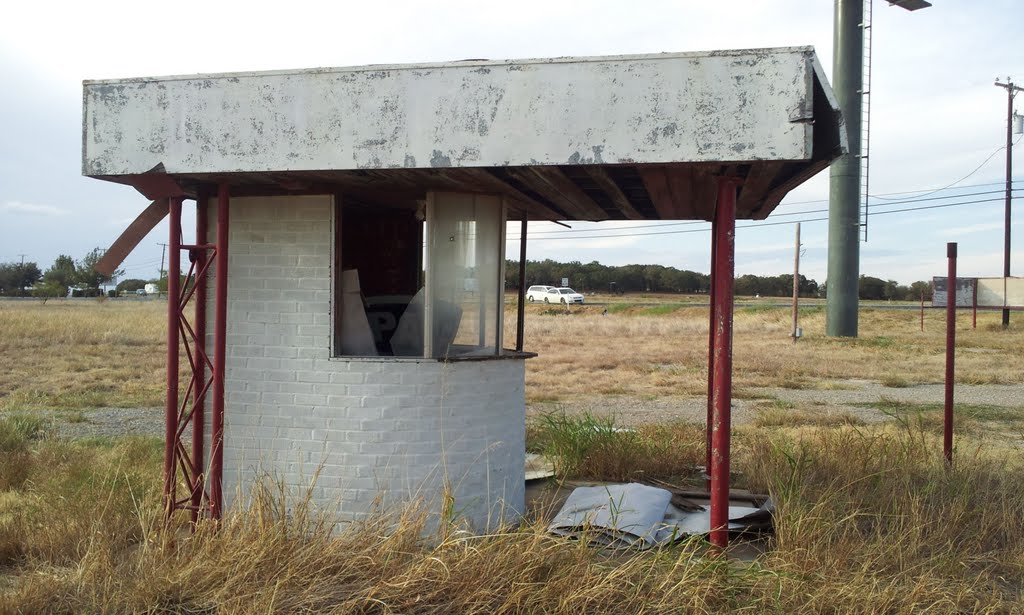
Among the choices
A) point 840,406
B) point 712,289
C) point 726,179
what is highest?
point 726,179

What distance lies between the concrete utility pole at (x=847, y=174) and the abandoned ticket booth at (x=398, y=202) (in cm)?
2294

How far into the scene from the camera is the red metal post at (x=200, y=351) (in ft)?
20.0

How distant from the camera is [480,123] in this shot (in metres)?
5.05

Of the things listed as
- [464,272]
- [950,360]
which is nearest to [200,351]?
[464,272]

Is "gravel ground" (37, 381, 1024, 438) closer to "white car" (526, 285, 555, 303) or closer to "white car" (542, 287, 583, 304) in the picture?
"white car" (542, 287, 583, 304)

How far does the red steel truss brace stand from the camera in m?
5.78

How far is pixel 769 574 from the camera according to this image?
15.9 ft

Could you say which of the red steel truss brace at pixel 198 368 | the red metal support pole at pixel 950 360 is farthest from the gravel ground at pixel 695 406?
the red steel truss brace at pixel 198 368

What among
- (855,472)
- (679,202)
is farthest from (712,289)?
(855,472)

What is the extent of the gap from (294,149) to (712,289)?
4680mm

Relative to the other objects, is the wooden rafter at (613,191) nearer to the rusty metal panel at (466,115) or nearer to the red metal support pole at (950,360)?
the rusty metal panel at (466,115)

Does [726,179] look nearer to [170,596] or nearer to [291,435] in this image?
[291,435]

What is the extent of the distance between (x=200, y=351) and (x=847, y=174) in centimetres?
2605

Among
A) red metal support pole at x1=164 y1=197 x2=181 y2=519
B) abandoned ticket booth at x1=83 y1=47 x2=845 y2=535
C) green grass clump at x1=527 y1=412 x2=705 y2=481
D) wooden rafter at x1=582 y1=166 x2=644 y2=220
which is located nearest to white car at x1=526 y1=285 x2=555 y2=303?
green grass clump at x1=527 y1=412 x2=705 y2=481
